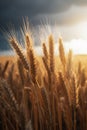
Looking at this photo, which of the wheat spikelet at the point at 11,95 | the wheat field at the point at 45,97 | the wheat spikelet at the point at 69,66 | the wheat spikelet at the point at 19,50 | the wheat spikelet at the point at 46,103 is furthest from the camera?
the wheat spikelet at the point at 69,66

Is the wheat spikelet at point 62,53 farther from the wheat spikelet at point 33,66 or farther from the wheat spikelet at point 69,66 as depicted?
the wheat spikelet at point 33,66

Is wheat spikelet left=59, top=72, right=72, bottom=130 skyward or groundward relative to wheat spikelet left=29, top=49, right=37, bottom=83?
groundward

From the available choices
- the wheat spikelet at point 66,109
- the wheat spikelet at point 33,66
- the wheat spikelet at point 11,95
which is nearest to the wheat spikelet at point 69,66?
the wheat spikelet at point 66,109

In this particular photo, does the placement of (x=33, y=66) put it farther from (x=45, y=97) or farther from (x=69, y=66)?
(x=69, y=66)

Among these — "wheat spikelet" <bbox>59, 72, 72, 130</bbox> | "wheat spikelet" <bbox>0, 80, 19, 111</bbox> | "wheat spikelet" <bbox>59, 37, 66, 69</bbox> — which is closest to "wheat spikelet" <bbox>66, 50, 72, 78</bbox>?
"wheat spikelet" <bbox>59, 37, 66, 69</bbox>

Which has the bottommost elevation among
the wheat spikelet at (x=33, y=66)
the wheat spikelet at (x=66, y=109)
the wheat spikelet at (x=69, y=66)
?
the wheat spikelet at (x=66, y=109)

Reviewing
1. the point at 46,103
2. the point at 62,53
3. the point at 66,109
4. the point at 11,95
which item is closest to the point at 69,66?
the point at 62,53

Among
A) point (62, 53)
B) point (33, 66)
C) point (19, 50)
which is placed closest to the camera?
point (33, 66)

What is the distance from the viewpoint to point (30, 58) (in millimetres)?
2658

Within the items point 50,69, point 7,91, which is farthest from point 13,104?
point 50,69

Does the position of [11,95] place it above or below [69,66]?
below

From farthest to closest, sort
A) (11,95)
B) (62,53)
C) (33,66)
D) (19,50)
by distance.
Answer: (62,53), (19,50), (33,66), (11,95)

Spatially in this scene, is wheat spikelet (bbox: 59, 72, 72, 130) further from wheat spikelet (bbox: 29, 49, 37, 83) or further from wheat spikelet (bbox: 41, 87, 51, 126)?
wheat spikelet (bbox: 29, 49, 37, 83)

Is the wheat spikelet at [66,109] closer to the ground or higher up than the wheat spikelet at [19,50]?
closer to the ground
